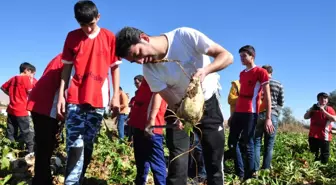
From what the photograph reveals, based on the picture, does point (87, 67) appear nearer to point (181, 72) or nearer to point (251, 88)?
point (181, 72)

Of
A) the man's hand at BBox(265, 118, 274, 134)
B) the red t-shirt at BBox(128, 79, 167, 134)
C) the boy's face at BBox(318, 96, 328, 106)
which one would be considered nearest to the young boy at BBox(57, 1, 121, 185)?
the red t-shirt at BBox(128, 79, 167, 134)

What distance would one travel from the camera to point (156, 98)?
11.8ft

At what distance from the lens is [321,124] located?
7270mm

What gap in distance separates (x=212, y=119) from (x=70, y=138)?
1231 mm

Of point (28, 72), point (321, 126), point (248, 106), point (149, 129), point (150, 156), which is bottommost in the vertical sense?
point (150, 156)

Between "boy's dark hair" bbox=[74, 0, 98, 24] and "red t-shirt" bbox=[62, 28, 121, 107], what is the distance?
0.65ft

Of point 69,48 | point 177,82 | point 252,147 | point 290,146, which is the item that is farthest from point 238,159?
point 290,146

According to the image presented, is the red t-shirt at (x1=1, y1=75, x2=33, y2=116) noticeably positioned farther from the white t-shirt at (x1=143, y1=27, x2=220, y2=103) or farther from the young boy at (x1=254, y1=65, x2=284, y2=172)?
the white t-shirt at (x1=143, y1=27, x2=220, y2=103)

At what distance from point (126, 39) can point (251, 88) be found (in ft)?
9.47

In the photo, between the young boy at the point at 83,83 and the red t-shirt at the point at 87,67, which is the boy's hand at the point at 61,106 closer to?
the young boy at the point at 83,83

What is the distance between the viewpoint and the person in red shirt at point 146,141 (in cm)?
397

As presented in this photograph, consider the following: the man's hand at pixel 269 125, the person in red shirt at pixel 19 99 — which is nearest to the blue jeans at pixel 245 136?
the man's hand at pixel 269 125

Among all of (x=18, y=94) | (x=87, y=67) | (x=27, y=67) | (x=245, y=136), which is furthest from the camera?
(x=18, y=94)

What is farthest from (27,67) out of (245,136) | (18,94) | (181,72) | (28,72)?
(181,72)
